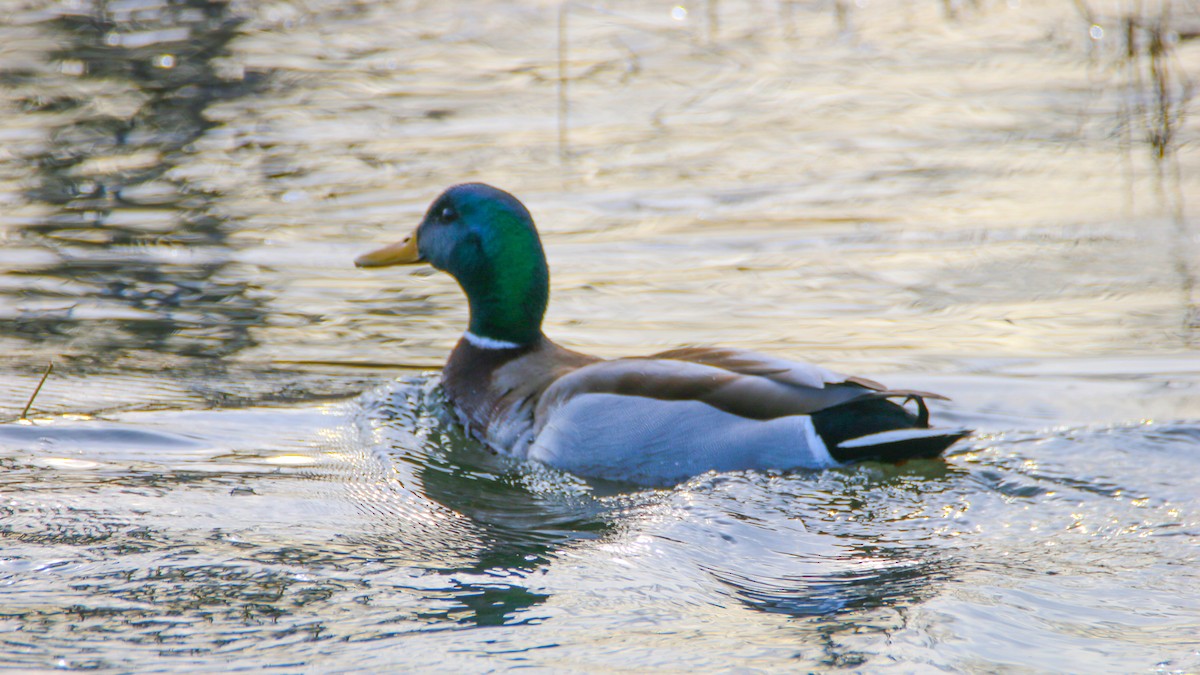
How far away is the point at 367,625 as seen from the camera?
3529 millimetres

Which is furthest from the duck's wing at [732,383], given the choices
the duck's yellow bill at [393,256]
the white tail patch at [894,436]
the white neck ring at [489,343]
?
the duck's yellow bill at [393,256]

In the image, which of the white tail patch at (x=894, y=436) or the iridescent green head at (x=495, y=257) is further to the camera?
the iridescent green head at (x=495, y=257)

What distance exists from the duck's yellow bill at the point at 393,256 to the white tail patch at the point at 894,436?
7.15 feet

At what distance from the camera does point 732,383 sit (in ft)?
16.5

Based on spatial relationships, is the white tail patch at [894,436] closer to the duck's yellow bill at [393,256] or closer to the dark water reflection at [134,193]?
the duck's yellow bill at [393,256]

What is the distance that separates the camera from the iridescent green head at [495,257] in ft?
19.1

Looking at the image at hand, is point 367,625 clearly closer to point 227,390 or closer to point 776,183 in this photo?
point 227,390

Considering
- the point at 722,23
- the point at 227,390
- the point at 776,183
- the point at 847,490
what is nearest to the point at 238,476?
the point at 227,390

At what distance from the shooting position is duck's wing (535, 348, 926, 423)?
4945 millimetres

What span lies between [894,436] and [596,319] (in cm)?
233

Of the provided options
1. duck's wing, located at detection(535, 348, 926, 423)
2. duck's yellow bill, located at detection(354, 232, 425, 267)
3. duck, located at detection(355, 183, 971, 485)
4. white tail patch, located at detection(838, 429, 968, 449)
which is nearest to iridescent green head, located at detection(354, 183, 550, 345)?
duck's yellow bill, located at detection(354, 232, 425, 267)

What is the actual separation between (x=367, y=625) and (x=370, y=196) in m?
5.71

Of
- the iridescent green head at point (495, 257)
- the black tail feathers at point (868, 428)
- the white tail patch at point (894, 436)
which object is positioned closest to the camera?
the white tail patch at point (894, 436)

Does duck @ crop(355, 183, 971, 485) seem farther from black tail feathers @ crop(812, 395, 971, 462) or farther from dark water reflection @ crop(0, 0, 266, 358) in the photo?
dark water reflection @ crop(0, 0, 266, 358)
